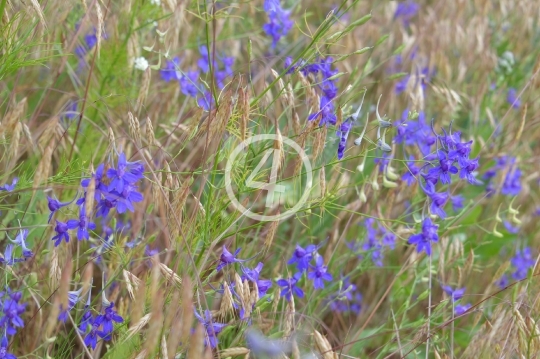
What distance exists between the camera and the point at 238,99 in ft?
4.75

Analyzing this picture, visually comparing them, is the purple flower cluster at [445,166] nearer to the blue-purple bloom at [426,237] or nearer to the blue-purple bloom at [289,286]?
the blue-purple bloom at [426,237]

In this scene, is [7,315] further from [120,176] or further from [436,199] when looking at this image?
[436,199]

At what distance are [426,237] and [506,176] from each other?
31.6 inches

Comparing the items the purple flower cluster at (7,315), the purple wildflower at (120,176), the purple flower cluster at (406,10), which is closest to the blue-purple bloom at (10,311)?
the purple flower cluster at (7,315)

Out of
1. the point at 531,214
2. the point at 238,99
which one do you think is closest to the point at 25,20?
the point at 238,99

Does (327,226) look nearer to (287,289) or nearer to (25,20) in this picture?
(287,289)

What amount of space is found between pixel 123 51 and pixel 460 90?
1.59m

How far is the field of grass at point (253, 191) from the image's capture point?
1450 millimetres

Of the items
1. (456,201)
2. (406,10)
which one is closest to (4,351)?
(456,201)

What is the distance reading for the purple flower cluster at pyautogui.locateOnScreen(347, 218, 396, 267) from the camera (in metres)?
2.12

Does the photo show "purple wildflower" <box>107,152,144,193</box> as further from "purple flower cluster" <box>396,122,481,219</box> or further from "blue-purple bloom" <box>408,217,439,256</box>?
"blue-purple bloom" <box>408,217,439,256</box>

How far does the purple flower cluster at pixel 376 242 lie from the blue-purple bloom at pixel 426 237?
0.20m

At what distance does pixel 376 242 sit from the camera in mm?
2131

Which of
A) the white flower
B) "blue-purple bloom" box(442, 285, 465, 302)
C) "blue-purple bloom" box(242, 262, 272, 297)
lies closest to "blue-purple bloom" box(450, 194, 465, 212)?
"blue-purple bloom" box(442, 285, 465, 302)
